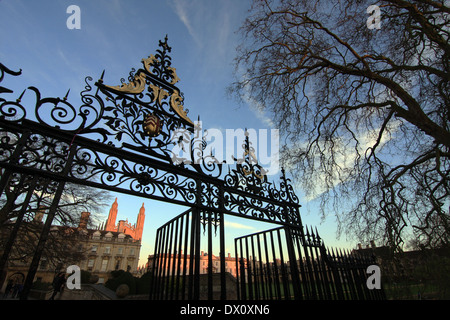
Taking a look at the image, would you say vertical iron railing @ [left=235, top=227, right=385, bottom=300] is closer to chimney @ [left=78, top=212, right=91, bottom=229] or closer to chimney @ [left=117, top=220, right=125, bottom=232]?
chimney @ [left=78, top=212, right=91, bottom=229]

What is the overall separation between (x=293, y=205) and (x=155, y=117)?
13.2 ft

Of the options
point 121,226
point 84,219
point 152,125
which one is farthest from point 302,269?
point 121,226

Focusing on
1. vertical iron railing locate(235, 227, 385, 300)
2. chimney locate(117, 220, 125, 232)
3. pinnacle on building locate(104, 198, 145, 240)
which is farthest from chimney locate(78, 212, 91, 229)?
chimney locate(117, 220, 125, 232)

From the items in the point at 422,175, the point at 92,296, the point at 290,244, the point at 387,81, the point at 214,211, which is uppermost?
the point at 387,81

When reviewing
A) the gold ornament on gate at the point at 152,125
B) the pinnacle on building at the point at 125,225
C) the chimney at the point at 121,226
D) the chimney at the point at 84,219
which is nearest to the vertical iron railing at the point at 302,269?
the gold ornament on gate at the point at 152,125

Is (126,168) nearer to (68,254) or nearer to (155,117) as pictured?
(155,117)

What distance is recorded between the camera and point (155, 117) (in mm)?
4156

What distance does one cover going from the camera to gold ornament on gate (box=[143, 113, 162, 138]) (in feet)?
13.1

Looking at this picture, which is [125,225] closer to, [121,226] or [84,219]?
[121,226]

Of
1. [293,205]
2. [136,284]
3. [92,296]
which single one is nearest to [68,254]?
[92,296]

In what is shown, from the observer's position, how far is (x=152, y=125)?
403 centimetres

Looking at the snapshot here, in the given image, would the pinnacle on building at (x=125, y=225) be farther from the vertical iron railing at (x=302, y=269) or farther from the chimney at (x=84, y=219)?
the vertical iron railing at (x=302, y=269)

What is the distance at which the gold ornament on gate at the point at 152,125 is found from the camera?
3.98m
